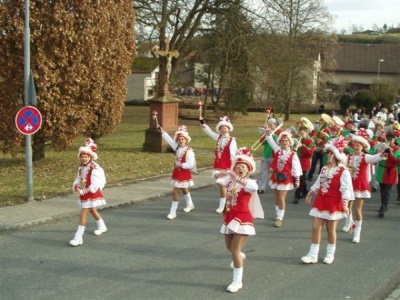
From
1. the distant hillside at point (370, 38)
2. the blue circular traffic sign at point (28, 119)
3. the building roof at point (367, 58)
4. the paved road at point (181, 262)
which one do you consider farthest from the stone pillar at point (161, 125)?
the distant hillside at point (370, 38)

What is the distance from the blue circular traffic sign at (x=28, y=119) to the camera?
35.1ft

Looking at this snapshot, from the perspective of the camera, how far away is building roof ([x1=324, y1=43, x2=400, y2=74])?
73438mm

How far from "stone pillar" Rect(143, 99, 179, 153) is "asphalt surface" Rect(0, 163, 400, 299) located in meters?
8.06

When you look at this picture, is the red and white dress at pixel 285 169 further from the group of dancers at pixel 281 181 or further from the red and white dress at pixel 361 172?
the red and white dress at pixel 361 172

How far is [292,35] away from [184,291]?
34.8 metres

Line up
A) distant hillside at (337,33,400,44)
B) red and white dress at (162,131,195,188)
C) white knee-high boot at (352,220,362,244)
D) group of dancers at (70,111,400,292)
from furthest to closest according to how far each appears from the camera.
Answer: distant hillside at (337,33,400,44) → red and white dress at (162,131,195,188) → white knee-high boot at (352,220,362,244) → group of dancers at (70,111,400,292)

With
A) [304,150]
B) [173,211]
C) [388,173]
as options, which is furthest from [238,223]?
[304,150]

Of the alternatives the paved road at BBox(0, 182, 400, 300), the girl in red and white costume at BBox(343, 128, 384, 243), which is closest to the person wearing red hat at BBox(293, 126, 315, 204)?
the paved road at BBox(0, 182, 400, 300)

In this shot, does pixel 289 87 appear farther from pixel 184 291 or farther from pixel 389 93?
pixel 184 291

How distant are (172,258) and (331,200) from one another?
8.29 feet

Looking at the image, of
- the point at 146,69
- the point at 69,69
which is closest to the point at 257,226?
the point at 69,69

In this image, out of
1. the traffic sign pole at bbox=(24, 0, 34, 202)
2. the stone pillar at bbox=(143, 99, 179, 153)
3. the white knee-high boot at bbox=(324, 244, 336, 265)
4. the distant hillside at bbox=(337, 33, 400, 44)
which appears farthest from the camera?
the distant hillside at bbox=(337, 33, 400, 44)

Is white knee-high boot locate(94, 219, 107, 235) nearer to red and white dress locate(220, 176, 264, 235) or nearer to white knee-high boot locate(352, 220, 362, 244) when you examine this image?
red and white dress locate(220, 176, 264, 235)

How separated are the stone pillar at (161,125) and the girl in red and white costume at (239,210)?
1259 cm
